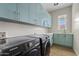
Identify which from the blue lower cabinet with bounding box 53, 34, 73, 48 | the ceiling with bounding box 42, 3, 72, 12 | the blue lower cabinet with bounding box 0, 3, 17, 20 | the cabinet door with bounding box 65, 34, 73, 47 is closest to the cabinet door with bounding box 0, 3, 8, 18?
the blue lower cabinet with bounding box 0, 3, 17, 20

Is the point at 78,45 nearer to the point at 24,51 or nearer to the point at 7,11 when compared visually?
the point at 24,51

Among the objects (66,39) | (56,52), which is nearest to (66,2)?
(66,39)

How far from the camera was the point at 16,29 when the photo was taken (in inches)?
51.9

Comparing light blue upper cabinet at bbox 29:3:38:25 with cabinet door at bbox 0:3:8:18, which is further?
light blue upper cabinet at bbox 29:3:38:25

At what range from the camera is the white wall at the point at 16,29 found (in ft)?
3.65

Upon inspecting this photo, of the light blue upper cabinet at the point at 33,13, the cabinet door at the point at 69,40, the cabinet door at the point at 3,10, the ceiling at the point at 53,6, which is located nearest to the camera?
the cabinet door at the point at 3,10

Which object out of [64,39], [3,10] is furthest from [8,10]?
[64,39]

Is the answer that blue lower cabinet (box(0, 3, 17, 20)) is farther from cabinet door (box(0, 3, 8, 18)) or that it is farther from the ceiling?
the ceiling

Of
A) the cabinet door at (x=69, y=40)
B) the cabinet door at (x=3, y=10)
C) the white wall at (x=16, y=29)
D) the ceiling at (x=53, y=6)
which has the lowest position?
the cabinet door at (x=69, y=40)

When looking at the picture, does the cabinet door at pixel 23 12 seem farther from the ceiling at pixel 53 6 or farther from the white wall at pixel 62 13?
the white wall at pixel 62 13

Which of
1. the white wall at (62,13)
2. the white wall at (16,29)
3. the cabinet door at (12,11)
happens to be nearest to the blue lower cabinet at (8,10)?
the cabinet door at (12,11)

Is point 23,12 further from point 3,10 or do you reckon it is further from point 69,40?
point 69,40

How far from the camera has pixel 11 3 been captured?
2.97 feet

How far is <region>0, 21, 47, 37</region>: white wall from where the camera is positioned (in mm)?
1112
